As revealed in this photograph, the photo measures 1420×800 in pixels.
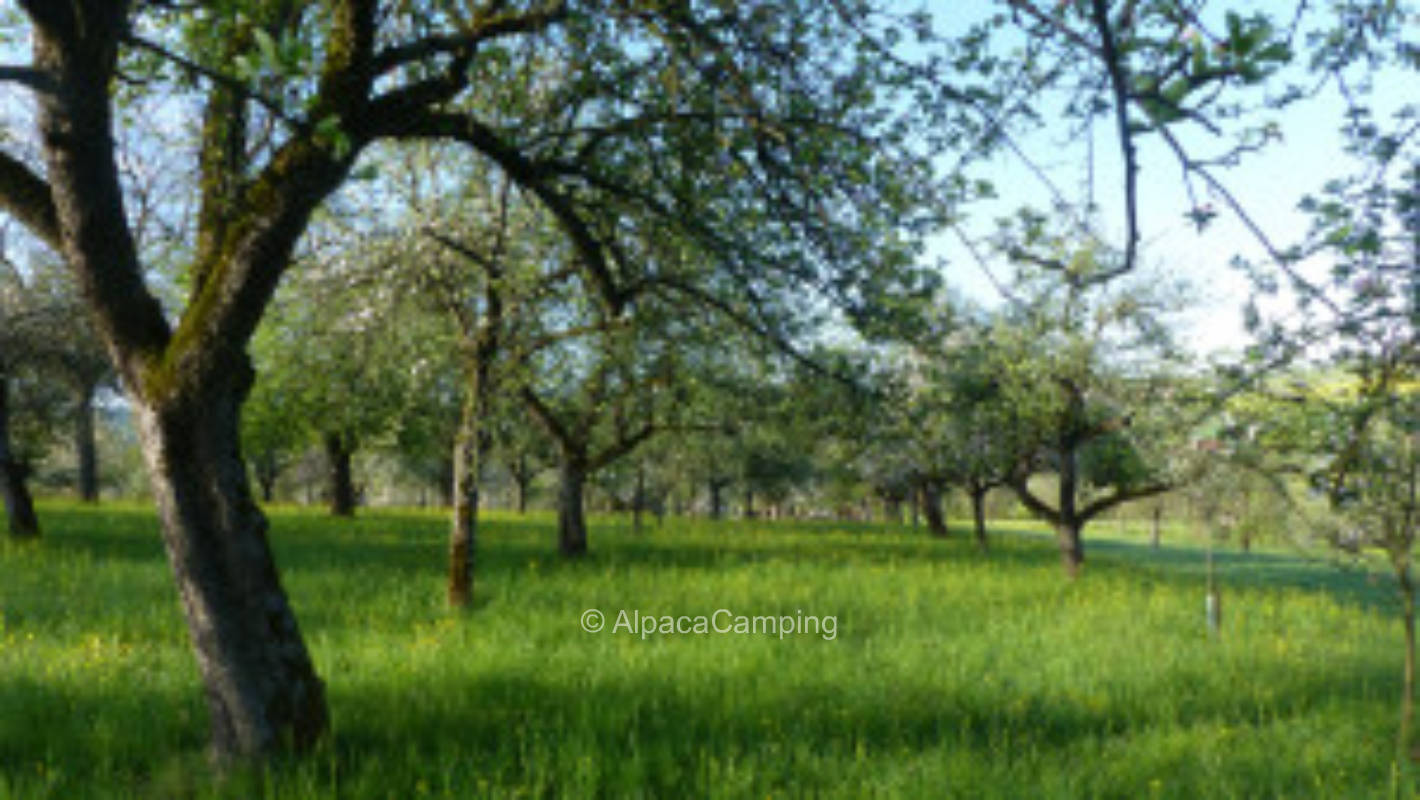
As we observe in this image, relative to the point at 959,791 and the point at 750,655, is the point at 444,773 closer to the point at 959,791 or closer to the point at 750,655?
the point at 959,791

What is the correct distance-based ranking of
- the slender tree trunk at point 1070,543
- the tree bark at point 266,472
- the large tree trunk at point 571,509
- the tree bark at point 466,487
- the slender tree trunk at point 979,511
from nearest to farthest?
the tree bark at point 466,487
the slender tree trunk at point 1070,543
the large tree trunk at point 571,509
the slender tree trunk at point 979,511
the tree bark at point 266,472

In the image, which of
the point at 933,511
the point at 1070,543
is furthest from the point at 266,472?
the point at 1070,543

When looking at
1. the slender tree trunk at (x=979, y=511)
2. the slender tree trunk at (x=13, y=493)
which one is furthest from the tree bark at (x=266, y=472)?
the slender tree trunk at (x=979, y=511)

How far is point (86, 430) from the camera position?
31906mm

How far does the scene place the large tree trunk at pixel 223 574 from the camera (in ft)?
16.4

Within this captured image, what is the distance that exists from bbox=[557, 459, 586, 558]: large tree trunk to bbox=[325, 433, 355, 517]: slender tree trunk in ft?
51.2

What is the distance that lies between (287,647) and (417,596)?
7239mm

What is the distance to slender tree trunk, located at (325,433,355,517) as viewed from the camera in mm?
32281

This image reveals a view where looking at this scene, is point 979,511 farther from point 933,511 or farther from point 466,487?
A: point 466,487

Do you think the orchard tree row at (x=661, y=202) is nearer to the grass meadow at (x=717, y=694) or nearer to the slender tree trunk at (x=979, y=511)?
the grass meadow at (x=717, y=694)

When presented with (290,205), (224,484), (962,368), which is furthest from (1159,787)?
(290,205)

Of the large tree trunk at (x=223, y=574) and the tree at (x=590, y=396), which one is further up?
the tree at (x=590, y=396)

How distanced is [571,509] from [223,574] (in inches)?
557

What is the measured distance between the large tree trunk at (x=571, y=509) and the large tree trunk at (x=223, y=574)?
44.7 feet
